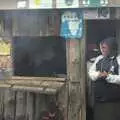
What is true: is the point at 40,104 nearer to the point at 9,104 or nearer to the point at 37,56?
the point at 9,104

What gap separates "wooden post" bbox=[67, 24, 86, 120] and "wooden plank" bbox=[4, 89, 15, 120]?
998 mm

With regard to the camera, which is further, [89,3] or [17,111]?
[17,111]

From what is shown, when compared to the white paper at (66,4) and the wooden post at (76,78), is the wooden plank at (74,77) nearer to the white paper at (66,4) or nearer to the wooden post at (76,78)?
the wooden post at (76,78)

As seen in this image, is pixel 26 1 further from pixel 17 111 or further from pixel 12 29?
pixel 17 111

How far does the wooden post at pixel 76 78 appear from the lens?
8398 millimetres

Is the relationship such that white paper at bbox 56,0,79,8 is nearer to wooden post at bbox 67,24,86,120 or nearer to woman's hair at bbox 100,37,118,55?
wooden post at bbox 67,24,86,120

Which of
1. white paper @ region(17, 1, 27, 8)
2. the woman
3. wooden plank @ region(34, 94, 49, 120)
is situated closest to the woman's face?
the woman

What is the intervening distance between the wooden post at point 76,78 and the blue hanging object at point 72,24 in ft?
0.38

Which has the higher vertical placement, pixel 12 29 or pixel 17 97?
pixel 12 29

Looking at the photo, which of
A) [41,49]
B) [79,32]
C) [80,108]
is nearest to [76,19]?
[79,32]

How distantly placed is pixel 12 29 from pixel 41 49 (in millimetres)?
611

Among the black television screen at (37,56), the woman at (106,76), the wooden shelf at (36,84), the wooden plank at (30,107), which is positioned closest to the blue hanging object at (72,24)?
the black television screen at (37,56)

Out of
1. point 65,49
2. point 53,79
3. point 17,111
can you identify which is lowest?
point 17,111

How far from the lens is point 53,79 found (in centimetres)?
857
